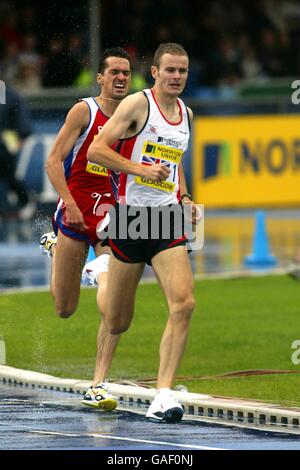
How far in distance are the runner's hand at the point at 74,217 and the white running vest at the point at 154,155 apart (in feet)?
2.12

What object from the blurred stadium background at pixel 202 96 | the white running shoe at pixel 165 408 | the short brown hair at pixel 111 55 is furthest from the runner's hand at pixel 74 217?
the blurred stadium background at pixel 202 96

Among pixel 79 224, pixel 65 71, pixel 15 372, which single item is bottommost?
pixel 15 372

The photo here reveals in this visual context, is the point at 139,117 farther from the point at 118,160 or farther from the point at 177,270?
the point at 177,270

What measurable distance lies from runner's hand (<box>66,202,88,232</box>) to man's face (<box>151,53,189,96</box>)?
3.94ft

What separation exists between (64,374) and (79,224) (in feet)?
6.51

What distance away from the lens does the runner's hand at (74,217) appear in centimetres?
1171

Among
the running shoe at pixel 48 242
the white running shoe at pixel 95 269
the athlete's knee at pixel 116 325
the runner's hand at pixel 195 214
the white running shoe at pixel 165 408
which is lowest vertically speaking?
the white running shoe at pixel 165 408

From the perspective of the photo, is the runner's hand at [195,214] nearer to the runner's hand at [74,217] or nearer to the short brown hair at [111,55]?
the runner's hand at [74,217]

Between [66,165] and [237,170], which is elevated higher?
[237,170]

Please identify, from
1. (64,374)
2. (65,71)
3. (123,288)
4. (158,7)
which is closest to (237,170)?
(65,71)

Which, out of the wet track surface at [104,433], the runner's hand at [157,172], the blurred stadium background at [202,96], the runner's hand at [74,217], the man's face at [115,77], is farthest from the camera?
the blurred stadium background at [202,96]

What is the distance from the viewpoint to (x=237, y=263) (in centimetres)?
2316

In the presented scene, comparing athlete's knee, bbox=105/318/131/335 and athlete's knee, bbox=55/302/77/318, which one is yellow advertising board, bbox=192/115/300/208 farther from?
athlete's knee, bbox=105/318/131/335

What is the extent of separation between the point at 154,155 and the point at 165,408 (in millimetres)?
1728
